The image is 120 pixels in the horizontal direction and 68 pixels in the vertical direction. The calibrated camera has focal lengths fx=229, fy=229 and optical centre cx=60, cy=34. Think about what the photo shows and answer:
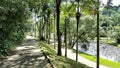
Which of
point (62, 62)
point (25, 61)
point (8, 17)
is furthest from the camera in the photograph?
point (8, 17)

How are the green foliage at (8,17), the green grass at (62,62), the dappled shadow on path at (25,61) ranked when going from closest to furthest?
the dappled shadow on path at (25,61), the green grass at (62,62), the green foliage at (8,17)

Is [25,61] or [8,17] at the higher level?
[8,17]

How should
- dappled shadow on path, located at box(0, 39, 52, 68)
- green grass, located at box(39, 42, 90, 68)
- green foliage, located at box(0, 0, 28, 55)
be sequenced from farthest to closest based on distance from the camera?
green foliage, located at box(0, 0, 28, 55) < green grass, located at box(39, 42, 90, 68) < dappled shadow on path, located at box(0, 39, 52, 68)

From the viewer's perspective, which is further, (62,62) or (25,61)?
(62,62)

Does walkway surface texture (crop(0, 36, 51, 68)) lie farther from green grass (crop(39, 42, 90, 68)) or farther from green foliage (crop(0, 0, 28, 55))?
green foliage (crop(0, 0, 28, 55))

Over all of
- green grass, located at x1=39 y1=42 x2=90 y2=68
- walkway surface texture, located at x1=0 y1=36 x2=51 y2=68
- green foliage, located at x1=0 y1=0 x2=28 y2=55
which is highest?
green foliage, located at x1=0 y1=0 x2=28 y2=55

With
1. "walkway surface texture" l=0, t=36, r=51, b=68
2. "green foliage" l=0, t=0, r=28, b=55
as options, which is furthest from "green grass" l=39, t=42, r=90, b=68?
"green foliage" l=0, t=0, r=28, b=55

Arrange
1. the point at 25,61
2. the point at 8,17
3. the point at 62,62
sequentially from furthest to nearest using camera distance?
1. the point at 8,17
2. the point at 62,62
3. the point at 25,61

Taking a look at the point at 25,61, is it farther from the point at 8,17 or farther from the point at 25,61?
the point at 8,17

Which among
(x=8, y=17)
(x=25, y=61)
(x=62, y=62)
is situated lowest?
(x=62, y=62)

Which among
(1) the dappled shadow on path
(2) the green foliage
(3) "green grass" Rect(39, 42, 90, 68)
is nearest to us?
(1) the dappled shadow on path

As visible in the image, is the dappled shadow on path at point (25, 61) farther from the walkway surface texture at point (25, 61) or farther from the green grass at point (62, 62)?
the green grass at point (62, 62)

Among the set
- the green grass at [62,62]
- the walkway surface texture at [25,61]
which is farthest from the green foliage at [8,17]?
the green grass at [62,62]

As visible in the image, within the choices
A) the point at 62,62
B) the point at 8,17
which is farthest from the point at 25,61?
the point at 8,17
